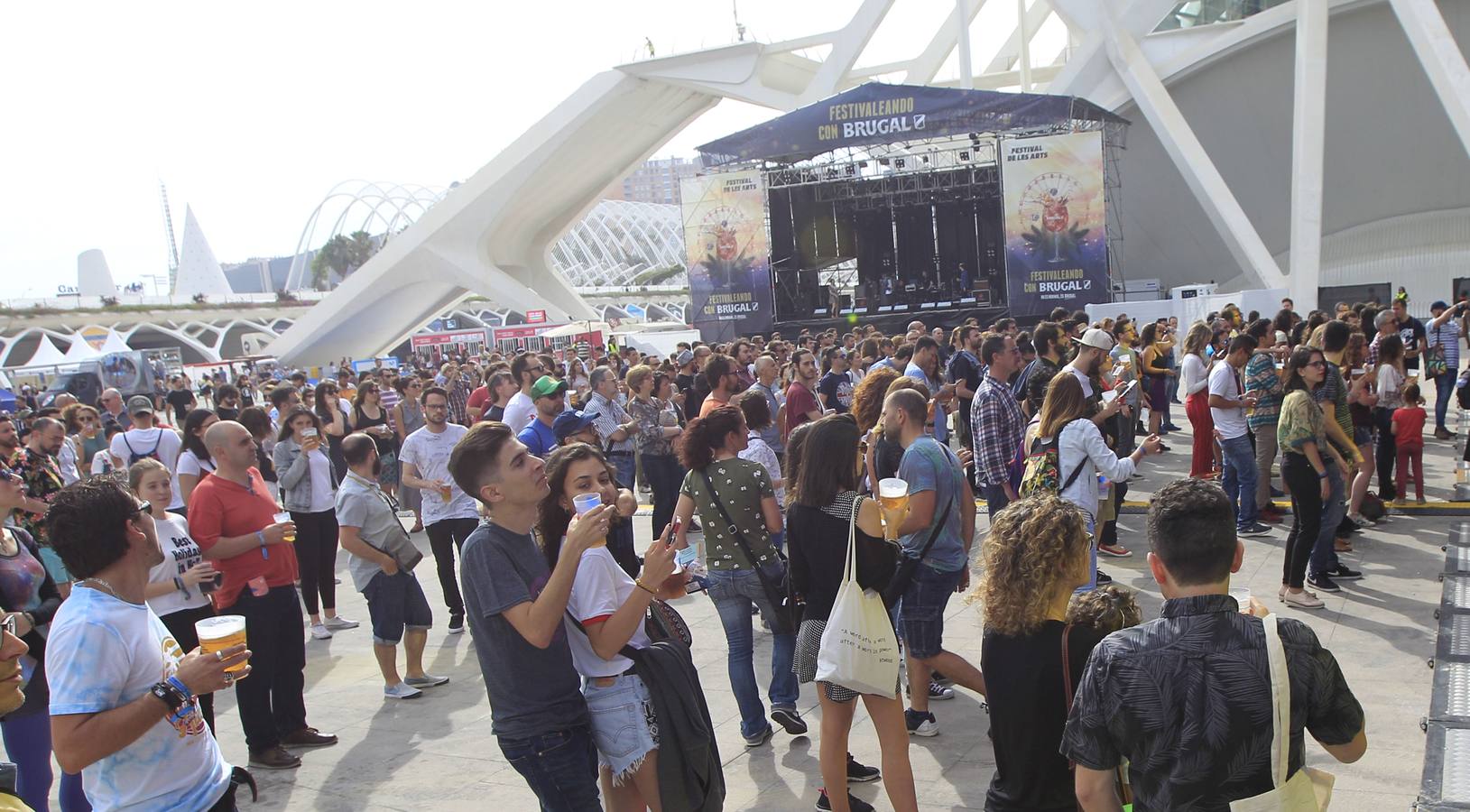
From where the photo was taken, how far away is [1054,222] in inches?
952

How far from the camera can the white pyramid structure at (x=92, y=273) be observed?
92.6 meters

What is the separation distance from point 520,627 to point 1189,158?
2551 cm

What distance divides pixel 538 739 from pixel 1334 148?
3393 centimetres

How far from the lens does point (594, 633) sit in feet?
9.02

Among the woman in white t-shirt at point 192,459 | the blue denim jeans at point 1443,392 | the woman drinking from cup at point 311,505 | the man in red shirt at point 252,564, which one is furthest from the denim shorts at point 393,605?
the blue denim jeans at point 1443,392

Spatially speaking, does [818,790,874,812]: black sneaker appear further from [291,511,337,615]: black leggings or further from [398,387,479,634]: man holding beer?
[291,511,337,615]: black leggings

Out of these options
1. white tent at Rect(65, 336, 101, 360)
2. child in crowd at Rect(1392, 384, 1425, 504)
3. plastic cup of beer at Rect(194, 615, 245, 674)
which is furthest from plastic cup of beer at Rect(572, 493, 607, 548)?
white tent at Rect(65, 336, 101, 360)

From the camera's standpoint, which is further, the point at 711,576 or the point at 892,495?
the point at 711,576

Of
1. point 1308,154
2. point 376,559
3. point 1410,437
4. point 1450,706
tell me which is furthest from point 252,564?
point 1308,154

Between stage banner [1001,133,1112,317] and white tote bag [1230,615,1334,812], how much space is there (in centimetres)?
2354

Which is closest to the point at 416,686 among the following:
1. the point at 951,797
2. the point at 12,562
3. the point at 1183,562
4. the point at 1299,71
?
the point at 12,562

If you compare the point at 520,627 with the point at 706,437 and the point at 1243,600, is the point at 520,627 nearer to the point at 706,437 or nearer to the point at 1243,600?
the point at 1243,600

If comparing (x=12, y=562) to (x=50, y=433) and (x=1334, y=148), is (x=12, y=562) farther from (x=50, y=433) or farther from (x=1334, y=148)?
(x=1334, y=148)

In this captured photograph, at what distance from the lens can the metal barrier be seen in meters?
3.51
